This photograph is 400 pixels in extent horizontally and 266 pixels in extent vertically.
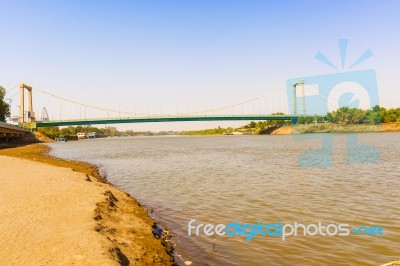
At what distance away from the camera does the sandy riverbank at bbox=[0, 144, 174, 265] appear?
593cm

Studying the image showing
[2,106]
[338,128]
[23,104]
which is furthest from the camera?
[338,128]

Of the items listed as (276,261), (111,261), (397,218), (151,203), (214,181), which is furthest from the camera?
(214,181)

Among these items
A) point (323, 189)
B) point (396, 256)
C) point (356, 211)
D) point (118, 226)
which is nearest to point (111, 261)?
point (118, 226)

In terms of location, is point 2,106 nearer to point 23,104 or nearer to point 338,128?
point 23,104

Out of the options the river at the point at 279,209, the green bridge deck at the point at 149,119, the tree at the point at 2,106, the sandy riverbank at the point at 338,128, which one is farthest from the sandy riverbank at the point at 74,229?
the sandy riverbank at the point at 338,128

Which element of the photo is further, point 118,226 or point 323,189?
point 323,189

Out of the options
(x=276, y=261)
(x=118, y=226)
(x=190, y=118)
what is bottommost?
(x=276, y=261)

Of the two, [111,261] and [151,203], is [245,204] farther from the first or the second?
[111,261]

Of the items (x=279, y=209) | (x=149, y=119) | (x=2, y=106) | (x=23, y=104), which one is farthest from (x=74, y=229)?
(x=23, y=104)

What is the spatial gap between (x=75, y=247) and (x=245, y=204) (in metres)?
7.47

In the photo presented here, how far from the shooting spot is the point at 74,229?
7348mm

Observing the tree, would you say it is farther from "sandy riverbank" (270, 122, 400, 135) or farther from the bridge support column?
"sandy riverbank" (270, 122, 400, 135)

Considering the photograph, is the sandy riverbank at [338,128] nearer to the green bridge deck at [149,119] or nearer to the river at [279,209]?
the green bridge deck at [149,119]

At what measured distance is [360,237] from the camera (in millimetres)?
8453
